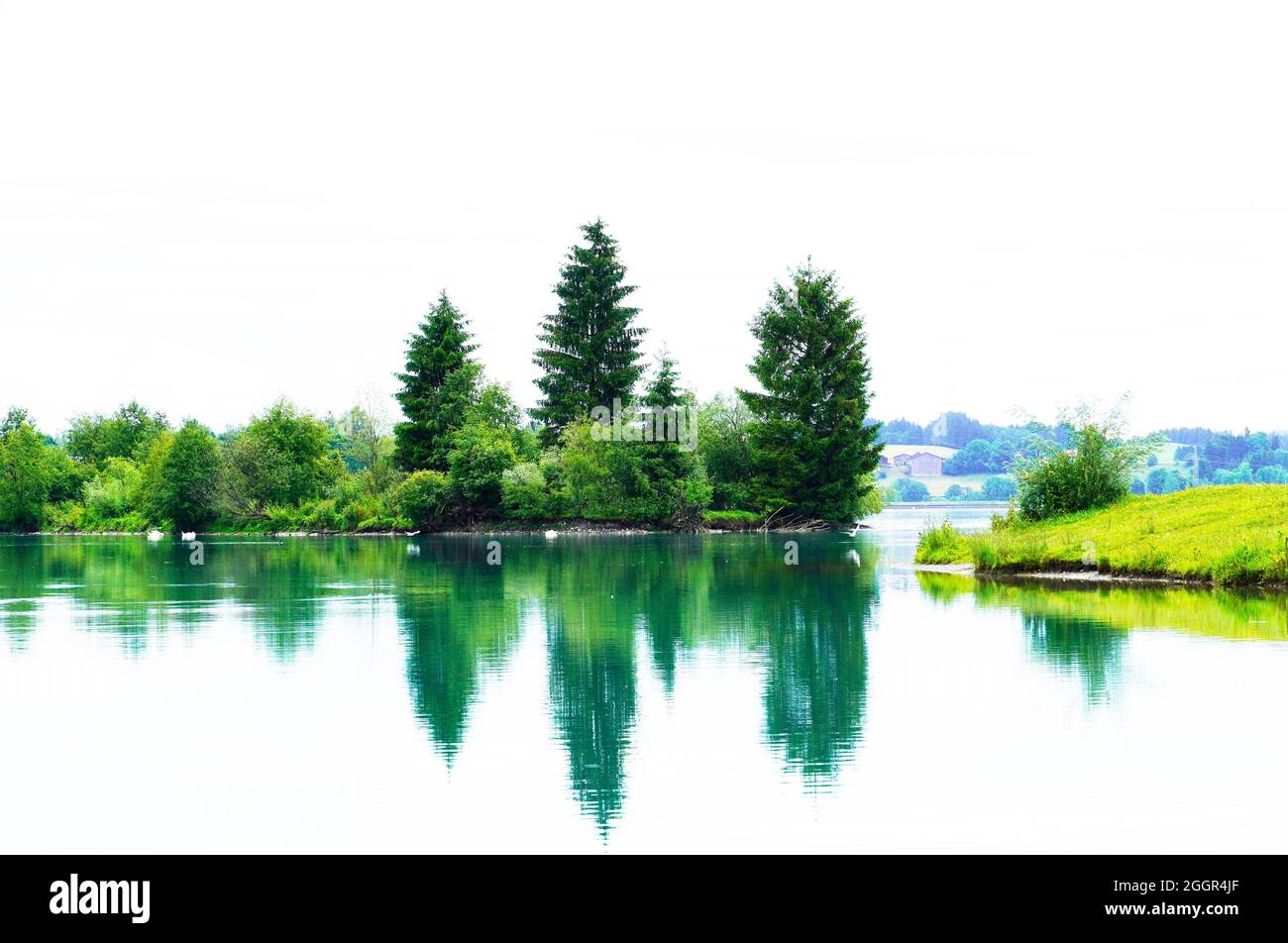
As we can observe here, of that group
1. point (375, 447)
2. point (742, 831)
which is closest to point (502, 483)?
point (375, 447)

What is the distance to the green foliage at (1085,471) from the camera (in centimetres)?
3406

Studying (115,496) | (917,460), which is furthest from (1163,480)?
(115,496)

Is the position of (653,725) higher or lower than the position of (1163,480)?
lower

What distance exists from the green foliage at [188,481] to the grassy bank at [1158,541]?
55884 mm

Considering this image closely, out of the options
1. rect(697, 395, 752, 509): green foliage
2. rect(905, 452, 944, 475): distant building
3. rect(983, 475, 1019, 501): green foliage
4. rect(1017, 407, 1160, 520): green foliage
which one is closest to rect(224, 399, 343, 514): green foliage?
rect(697, 395, 752, 509): green foliage

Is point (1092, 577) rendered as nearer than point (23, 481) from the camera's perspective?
Yes

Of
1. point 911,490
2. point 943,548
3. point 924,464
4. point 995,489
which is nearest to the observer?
point 943,548

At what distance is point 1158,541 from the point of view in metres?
26.9

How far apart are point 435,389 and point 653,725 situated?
219ft

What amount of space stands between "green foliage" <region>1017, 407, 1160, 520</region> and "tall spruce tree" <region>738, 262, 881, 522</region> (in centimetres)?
3194

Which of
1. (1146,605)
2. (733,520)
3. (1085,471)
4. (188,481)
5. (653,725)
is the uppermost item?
(188,481)

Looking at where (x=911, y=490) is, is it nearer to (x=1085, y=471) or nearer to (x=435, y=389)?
(x=435, y=389)

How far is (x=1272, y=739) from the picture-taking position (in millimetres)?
10602

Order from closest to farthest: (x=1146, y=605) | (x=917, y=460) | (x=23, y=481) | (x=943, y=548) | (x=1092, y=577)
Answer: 1. (x=1146, y=605)
2. (x=1092, y=577)
3. (x=943, y=548)
4. (x=23, y=481)
5. (x=917, y=460)
